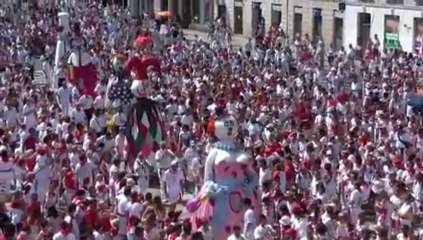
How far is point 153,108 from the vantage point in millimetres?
26766

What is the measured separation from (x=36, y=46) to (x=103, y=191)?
26855 millimetres

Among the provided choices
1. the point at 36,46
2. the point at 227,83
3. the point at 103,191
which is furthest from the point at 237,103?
the point at 36,46

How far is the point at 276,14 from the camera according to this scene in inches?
2351

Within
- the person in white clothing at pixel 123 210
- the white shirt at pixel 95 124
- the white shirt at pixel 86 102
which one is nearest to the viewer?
the person in white clothing at pixel 123 210

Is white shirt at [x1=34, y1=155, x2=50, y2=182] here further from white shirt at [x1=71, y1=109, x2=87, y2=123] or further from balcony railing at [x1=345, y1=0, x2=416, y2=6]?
balcony railing at [x1=345, y1=0, x2=416, y2=6]

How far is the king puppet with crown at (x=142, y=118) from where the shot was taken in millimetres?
26391

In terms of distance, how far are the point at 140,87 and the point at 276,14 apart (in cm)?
3392

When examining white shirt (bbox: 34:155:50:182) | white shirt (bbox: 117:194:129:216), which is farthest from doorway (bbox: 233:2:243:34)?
white shirt (bbox: 117:194:129:216)

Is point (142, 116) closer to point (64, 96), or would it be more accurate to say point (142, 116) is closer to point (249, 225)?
point (64, 96)

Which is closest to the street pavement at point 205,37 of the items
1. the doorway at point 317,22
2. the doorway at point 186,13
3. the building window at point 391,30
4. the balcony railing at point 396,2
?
the doorway at point 186,13

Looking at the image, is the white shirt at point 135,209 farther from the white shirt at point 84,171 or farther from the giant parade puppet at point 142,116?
the giant parade puppet at point 142,116

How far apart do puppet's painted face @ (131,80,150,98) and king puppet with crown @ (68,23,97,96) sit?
241 inches

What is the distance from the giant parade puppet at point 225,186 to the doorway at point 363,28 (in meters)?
33.5

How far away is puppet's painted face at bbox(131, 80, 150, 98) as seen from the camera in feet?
86.9
